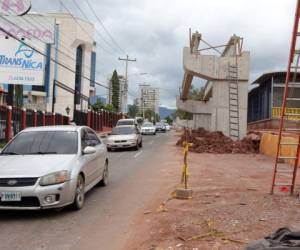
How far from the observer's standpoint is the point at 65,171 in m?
8.62

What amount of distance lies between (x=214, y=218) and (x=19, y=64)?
30567 mm

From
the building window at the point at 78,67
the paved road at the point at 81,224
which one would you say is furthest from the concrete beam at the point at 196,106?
the building window at the point at 78,67

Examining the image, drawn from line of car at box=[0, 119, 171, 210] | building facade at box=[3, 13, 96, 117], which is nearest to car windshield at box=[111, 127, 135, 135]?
line of car at box=[0, 119, 171, 210]

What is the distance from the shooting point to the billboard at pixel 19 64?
35.8 metres

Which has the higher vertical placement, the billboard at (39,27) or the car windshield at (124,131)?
the billboard at (39,27)

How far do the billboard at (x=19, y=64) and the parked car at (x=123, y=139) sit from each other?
10425 mm

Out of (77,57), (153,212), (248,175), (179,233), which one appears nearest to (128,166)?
(248,175)

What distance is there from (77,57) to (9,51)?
3868 centimetres

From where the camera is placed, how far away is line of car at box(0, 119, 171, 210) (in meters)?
8.20

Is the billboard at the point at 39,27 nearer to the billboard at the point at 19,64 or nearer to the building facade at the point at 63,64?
the building facade at the point at 63,64

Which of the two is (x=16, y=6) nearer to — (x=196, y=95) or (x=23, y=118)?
(x=23, y=118)

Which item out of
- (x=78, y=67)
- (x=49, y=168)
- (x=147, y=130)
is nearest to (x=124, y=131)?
(x=49, y=168)

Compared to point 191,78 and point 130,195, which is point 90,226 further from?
point 191,78

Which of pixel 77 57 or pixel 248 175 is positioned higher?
pixel 77 57
